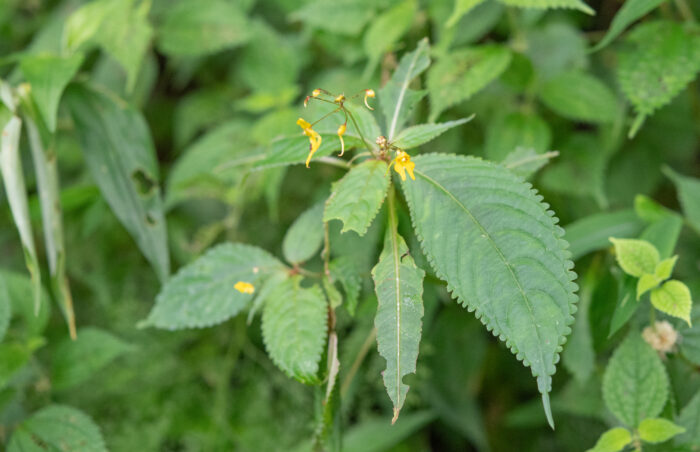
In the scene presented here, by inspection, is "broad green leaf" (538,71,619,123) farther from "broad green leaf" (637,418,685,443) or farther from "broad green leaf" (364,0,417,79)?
"broad green leaf" (637,418,685,443)

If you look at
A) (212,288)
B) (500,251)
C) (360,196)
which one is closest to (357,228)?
(360,196)

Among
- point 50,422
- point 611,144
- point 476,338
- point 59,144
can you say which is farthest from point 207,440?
point 611,144

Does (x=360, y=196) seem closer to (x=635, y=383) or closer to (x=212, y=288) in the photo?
(x=212, y=288)

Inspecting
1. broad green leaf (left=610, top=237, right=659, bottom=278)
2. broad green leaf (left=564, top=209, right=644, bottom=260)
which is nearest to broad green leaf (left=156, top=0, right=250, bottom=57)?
broad green leaf (left=564, top=209, right=644, bottom=260)

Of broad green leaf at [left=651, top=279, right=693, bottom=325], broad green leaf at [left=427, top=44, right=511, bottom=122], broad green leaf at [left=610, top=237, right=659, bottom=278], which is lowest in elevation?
broad green leaf at [left=651, top=279, right=693, bottom=325]

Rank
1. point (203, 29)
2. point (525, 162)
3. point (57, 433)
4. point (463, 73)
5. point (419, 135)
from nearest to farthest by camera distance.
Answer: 1. point (419, 135)
2. point (525, 162)
3. point (57, 433)
4. point (463, 73)
5. point (203, 29)

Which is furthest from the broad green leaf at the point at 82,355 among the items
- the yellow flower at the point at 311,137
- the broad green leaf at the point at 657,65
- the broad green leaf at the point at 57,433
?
the broad green leaf at the point at 657,65

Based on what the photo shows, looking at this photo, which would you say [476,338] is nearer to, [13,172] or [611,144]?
[611,144]

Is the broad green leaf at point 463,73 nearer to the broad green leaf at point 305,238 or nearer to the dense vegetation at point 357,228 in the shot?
the dense vegetation at point 357,228
